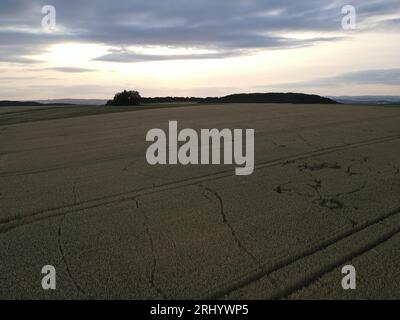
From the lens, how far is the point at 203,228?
217 inches

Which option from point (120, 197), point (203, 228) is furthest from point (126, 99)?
point (203, 228)

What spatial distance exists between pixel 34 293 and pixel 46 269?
452 millimetres

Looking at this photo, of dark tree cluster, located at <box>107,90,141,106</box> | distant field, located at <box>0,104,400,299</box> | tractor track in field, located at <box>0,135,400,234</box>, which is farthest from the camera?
dark tree cluster, located at <box>107,90,141,106</box>

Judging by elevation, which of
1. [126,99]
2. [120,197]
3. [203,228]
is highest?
[126,99]

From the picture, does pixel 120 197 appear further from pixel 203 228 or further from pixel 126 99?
pixel 126 99

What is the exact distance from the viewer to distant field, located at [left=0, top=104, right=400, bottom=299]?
4074mm

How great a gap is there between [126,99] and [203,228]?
52726 mm

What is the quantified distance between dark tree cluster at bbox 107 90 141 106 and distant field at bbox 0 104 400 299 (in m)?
45.9

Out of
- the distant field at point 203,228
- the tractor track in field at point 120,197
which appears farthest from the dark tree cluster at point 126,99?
the tractor track in field at point 120,197

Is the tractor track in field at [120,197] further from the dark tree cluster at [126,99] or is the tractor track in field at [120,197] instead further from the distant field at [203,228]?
the dark tree cluster at [126,99]

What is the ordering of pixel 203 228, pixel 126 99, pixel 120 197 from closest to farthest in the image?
1. pixel 203 228
2. pixel 120 197
3. pixel 126 99

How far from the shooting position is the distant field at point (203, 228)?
160 inches

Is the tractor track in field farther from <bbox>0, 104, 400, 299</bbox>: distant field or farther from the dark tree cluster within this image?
the dark tree cluster

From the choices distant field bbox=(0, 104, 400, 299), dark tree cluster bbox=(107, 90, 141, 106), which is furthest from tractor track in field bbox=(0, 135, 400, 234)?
dark tree cluster bbox=(107, 90, 141, 106)
